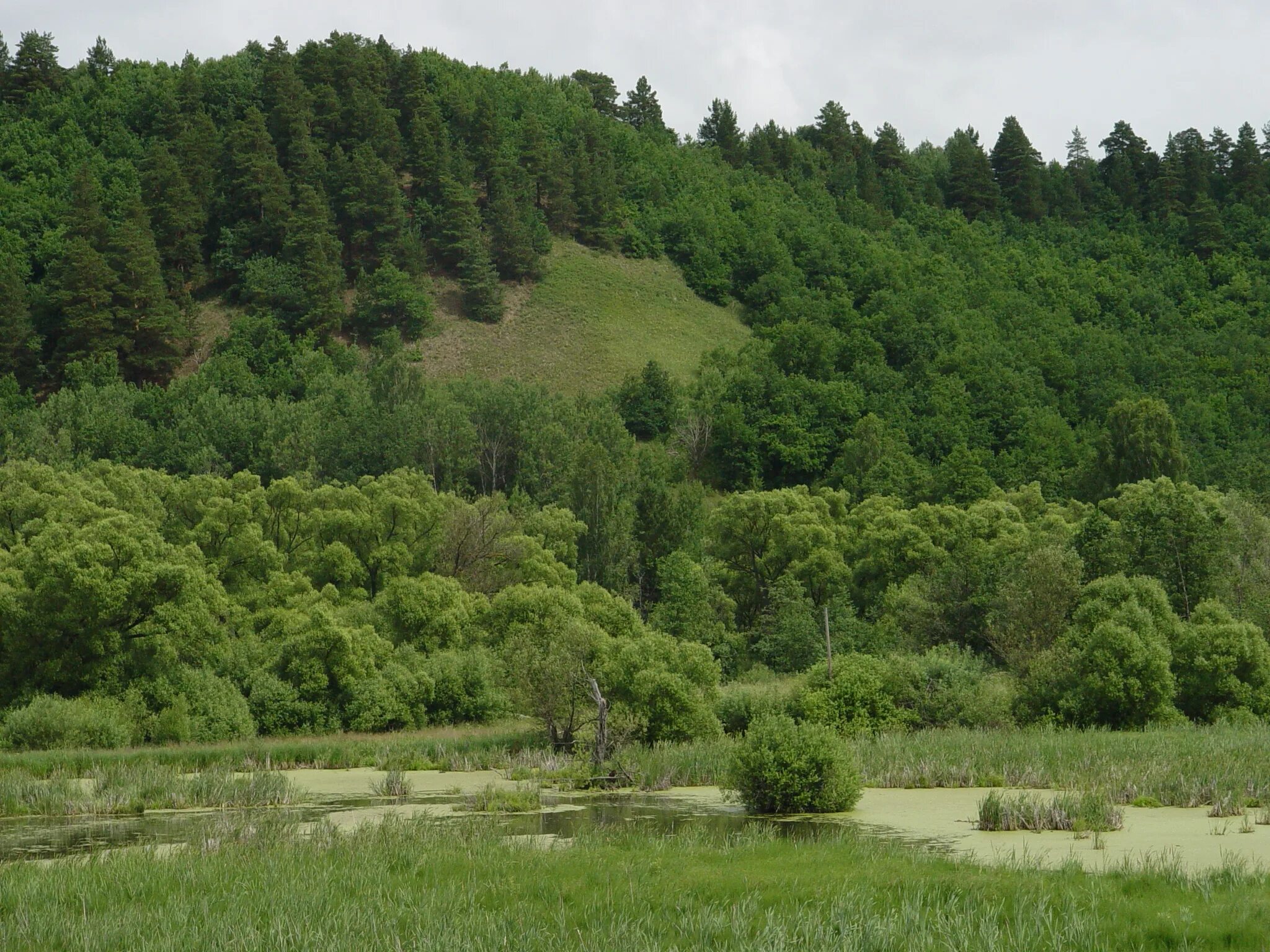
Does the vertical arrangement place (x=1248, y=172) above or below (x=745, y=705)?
above

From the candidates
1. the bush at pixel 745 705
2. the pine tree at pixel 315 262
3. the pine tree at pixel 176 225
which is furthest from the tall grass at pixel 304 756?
the pine tree at pixel 176 225

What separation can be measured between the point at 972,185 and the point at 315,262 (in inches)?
4166

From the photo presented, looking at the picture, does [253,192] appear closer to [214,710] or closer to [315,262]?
[315,262]

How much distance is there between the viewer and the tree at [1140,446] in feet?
313

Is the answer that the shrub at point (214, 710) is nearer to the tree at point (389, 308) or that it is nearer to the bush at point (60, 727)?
the bush at point (60, 727)

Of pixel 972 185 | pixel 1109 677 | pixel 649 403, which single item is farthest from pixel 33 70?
pixel 1109 677

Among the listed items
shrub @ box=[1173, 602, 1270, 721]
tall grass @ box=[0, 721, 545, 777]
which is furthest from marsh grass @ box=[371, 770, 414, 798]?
shrub @ box=[1173, 602, 1270, 721]

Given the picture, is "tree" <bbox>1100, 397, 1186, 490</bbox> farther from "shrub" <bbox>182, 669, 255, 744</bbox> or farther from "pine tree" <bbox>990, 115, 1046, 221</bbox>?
"pine tree" <bbox>990, 115, 1046, 221</bbox>

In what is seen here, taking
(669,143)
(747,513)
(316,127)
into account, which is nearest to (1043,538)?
(747,513)

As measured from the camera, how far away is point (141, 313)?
11669cm

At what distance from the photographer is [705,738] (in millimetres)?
42500

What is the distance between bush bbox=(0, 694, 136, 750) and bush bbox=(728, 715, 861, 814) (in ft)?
92.9

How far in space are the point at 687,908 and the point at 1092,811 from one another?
405 inches

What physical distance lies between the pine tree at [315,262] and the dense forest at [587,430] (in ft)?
1.77
